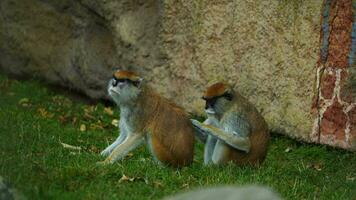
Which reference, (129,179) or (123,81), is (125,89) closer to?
(123,81)

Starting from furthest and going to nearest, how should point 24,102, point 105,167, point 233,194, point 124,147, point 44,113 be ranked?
point 24,102
point 44,113
point 124,147
point 105,167
point 233,194

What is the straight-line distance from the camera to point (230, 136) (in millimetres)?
9266

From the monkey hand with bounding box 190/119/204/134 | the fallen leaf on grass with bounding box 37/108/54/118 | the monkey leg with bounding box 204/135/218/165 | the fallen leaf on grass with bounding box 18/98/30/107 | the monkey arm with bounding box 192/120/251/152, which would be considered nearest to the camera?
the monkey arm with bounding box 192/120/251/152

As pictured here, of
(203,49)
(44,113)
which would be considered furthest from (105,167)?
(44,113)

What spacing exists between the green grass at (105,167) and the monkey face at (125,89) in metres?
0.60

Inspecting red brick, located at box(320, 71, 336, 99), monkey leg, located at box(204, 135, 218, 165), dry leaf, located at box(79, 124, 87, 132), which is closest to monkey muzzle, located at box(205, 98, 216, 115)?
monkey leg, located at box(204, 135, 218, 165)

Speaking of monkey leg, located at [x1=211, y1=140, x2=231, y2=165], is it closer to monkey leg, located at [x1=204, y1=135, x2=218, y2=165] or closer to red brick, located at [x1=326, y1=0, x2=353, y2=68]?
monkey leg, located at [x1=204, y1=135, x2=218, y2=165]

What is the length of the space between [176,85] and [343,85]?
2.59 meters

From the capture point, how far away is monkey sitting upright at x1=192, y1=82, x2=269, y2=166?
30.5 feet

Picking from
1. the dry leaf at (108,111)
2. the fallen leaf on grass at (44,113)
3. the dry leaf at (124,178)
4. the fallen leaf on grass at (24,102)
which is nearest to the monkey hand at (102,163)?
the dry leaf at (124,178)

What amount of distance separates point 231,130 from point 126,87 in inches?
42.6

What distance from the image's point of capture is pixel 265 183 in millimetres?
8688

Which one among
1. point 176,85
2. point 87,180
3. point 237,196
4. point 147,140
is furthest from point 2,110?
point 237,196

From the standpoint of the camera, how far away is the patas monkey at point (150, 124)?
912cm
